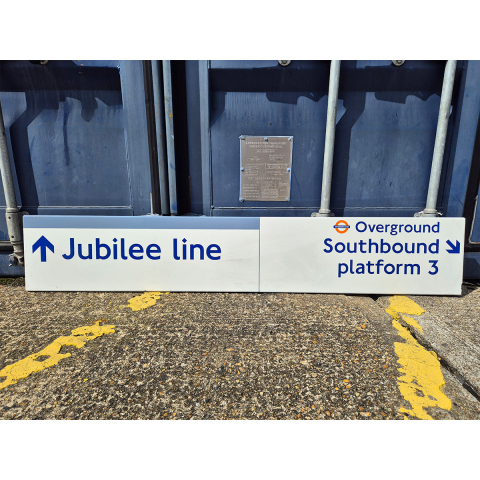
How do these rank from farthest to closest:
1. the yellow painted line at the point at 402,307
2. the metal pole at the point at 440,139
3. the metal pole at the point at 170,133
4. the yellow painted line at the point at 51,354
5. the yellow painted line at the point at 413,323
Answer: the metal pole at the point at 170,133 → the metal pole at the point at 440,139 → the yellow painted line at the point at 402,307 → the yellow painted line at the point at 413,323 → the yellow painted line at the point at 51,354

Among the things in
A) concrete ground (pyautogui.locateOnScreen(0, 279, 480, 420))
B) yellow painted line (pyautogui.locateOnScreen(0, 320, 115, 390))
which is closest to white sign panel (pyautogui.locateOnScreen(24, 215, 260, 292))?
concrete ground (pyautogui.locateOnScreen(0, 279, 480, 420))

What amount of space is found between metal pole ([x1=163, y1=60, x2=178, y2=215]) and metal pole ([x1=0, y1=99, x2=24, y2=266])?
195 centimetres

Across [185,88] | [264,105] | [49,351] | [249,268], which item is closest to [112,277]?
[49,351]

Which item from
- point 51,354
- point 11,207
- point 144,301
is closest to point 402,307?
point 144,301

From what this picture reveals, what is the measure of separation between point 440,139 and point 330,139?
1.29m

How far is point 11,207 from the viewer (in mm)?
Result: 3447

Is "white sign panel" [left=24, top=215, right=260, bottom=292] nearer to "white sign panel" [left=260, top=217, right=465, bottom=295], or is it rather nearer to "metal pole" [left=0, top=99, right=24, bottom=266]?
"white sign panel" [left=260, top=217, right=465, bottom=295]

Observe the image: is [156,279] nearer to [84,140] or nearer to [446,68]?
[84,140]

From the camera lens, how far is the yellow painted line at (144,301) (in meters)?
2.74

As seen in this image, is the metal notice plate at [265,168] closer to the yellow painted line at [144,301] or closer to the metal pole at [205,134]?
the metal pole at [205,134]

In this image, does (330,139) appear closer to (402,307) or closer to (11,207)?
(402,307)

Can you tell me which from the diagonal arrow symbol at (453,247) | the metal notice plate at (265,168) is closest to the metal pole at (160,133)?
the metal notice plate at (265,168)

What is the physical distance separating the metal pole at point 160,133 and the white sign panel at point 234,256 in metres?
0.59

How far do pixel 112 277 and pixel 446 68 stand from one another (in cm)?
449
